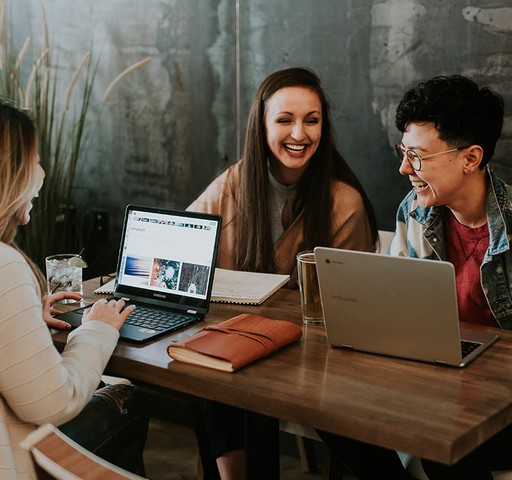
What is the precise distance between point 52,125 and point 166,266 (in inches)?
59.5

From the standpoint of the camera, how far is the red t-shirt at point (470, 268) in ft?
7.54

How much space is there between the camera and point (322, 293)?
6.28 ft

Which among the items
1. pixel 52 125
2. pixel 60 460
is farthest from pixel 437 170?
pixel 52 125

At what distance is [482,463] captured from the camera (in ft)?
6.35

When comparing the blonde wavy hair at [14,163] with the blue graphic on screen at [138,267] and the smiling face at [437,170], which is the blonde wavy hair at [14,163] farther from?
the smiling face at [437,170]

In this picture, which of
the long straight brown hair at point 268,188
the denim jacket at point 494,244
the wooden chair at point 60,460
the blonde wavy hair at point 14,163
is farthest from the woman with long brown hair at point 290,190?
the wooden chair at point 60,460

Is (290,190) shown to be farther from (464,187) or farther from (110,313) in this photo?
(110,313)

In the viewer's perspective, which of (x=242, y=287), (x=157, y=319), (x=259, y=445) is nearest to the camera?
(x=259, y=445)

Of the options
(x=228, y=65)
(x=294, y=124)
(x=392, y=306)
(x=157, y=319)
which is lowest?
(x=157, y=319)

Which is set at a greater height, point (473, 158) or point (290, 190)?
point (473, 158)

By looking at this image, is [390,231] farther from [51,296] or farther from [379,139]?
[51,296]

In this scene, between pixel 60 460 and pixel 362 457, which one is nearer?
pixel 60 460

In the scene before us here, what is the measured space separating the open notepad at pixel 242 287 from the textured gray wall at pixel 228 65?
787 millimetres

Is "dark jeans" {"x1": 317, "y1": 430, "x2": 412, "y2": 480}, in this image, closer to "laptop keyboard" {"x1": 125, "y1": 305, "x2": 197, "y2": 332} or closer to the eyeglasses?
"laptop keyboard" {"x1": 125, "y1": 305, "x2": 197, "y2": 332}
